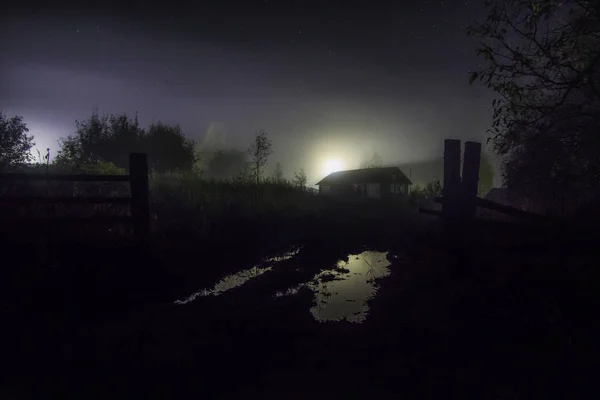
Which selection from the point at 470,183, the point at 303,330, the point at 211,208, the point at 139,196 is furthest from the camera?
the point at 211,208

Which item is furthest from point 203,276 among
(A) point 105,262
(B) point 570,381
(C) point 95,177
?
(B) point 570,381

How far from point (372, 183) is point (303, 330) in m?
51.0

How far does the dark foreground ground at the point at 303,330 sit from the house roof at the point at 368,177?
48314 millimetres

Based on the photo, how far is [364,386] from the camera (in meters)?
3.13

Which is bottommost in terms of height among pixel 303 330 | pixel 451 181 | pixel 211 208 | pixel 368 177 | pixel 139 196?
pixel 303 330

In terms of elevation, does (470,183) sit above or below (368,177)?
below

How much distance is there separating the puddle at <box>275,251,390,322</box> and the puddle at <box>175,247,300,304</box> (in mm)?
1243

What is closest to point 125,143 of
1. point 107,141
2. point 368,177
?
point 107,141

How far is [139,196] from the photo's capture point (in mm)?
6652

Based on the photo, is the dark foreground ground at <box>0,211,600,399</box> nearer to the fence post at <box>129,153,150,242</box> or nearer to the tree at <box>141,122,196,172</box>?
the fence post at <box>129,153,150,242</box>

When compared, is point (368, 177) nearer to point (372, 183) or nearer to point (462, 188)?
point (372, 183)

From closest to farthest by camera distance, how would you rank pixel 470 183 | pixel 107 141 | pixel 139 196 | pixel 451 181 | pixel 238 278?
pixel 470 183, pixel 451 181, pixel 139 196, pixel 238 278, pixel 107 141

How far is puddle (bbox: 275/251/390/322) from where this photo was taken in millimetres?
5383

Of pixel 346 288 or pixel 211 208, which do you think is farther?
pixel 211 208
